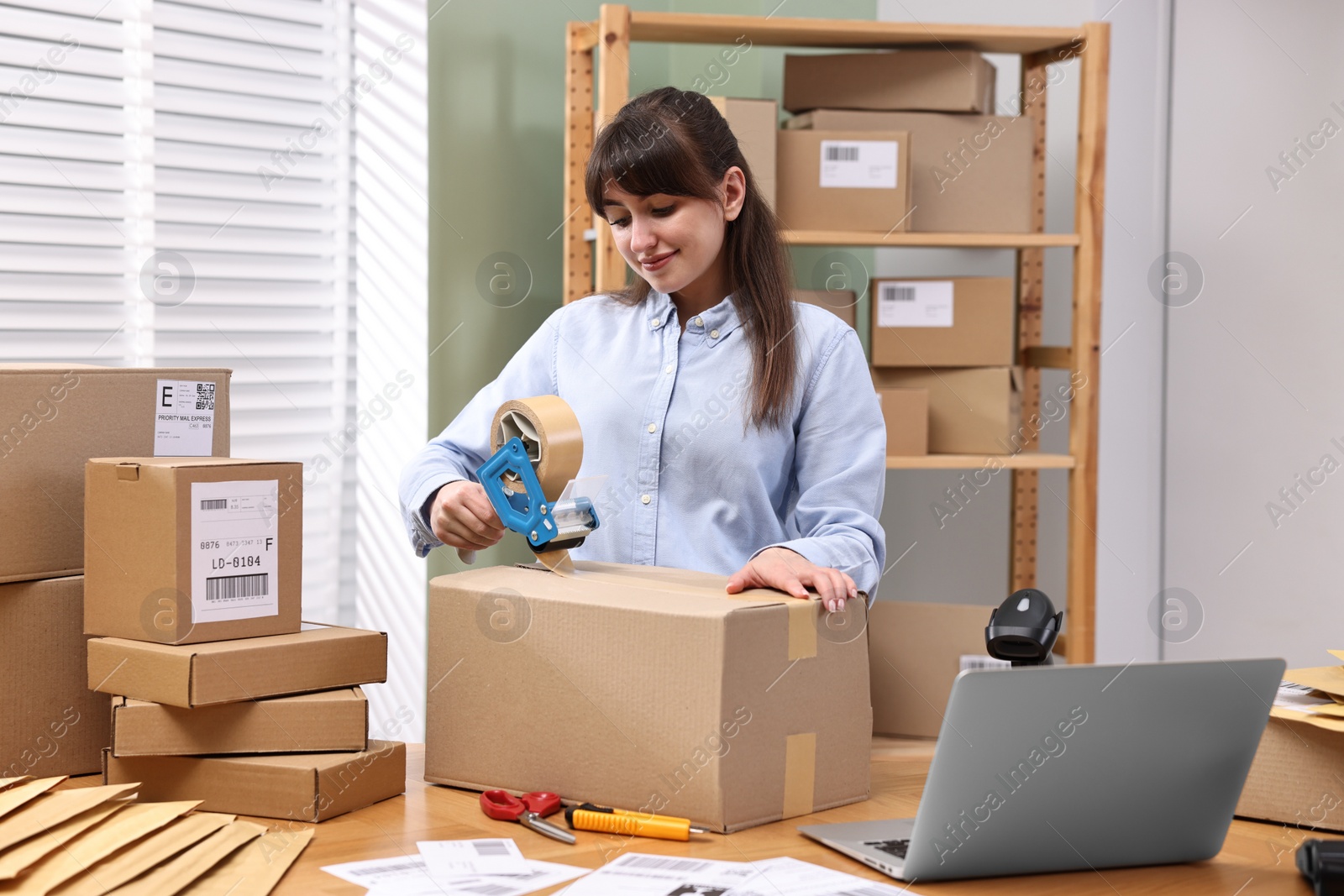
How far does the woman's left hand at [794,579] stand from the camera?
1.23 meters

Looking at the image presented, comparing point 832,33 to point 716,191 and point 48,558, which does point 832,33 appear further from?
point 48,558

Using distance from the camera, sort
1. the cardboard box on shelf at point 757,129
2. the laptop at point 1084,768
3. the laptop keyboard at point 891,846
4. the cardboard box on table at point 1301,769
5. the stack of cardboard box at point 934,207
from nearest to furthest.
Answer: the laptop at point 1084,768 < the laptop keyboard at point 891,846 < the cardboard box on table at point 1301,769 < the cardboard box on shelf at point 757,129 < the stack of cardboard box at point 934,207

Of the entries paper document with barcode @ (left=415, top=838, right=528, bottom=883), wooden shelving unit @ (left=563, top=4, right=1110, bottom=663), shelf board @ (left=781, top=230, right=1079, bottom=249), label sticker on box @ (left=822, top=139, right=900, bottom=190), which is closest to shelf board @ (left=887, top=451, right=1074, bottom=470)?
wooden shelving unit @ (left=563, top=4, right=1110, bottom=663)

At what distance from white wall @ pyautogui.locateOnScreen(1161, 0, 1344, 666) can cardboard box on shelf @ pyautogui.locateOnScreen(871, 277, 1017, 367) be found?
0.54m

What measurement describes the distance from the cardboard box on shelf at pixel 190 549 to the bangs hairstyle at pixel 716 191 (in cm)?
55

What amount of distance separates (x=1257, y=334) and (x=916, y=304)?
0.76m

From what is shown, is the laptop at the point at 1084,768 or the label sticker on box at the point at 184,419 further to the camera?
the label sticker on box at the point at 184,419

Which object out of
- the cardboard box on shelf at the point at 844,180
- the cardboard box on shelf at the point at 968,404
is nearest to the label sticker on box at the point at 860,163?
the cardboard box on shelf at the point at 844,180

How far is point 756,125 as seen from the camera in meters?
2.30

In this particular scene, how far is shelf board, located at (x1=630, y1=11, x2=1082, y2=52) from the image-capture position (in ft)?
7.79

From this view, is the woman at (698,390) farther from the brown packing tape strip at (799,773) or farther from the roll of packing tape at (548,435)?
the brown packing tape strip at (799,773)

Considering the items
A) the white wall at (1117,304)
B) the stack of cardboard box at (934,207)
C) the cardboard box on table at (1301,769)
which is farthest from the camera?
the white wall at (1117,304)

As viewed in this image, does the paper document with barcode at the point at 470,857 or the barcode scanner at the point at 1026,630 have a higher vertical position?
the barcode scanner at the point at 1026,630

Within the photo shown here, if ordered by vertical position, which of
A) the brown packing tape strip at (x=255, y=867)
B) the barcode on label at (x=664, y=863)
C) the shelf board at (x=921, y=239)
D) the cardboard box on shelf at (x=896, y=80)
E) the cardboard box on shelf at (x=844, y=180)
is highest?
the cardboard box on shelf at (x=896, y=80)
